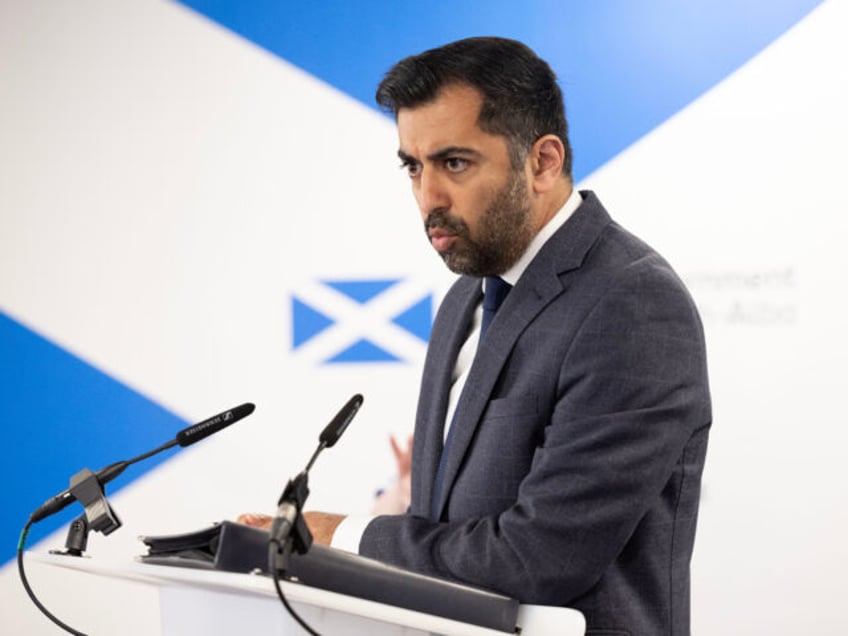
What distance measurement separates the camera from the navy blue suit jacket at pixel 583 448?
1634mm

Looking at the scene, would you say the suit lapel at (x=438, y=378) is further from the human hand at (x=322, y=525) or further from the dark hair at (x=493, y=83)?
the dark hair at (x=493, y=83)

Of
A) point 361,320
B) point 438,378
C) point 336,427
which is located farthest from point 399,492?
point 336,427

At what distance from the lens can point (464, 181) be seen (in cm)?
188

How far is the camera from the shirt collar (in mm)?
1931

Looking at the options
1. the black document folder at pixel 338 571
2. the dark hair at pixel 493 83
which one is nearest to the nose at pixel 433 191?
the dark hair at pixel 493 83

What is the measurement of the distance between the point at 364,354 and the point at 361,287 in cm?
22

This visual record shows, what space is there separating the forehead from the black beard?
101 millimetres

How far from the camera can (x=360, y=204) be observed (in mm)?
3711

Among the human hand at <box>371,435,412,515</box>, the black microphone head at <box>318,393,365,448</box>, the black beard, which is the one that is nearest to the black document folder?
the black microphone head at <box>318,393,365,448</box>

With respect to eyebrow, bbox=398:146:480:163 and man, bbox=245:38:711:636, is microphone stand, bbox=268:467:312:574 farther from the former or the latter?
eyebrow, bbox=398:146:480:163

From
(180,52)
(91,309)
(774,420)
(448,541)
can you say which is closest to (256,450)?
(91,309)

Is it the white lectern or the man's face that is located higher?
the man's face

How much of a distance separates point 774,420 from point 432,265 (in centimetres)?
117

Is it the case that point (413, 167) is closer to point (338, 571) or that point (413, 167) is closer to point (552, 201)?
point (552, 201)
